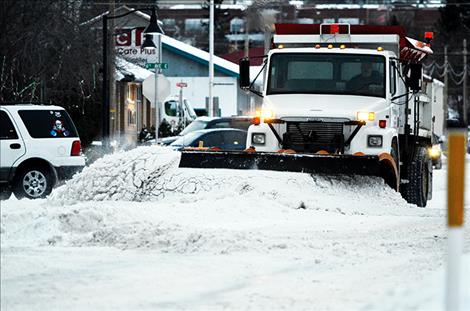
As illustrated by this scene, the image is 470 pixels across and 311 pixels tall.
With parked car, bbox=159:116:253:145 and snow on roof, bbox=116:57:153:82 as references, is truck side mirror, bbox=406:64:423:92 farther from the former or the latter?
snow on roof, bbox=116:57:153:82

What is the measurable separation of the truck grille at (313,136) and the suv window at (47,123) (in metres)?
4.66

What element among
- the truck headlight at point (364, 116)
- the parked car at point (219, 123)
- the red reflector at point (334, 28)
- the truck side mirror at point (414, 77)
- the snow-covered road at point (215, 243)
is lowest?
the snow-covered road at point (215, 243)

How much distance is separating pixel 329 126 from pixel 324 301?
989cm

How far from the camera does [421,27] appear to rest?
109m

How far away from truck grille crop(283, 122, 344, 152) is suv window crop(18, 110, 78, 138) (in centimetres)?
466

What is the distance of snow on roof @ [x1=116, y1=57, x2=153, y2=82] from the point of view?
47.7m

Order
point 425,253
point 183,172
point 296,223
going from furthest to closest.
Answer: point 183,172 → point 296,223 → point 425,253

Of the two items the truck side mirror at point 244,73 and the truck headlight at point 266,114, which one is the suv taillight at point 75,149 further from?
the truck headlight at point 266,114

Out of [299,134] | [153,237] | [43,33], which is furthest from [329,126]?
[43,33]

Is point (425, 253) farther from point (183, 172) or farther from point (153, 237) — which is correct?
point (183, 172)

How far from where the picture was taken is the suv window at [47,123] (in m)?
20.6

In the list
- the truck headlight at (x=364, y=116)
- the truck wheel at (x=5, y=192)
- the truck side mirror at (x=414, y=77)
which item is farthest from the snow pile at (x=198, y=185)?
the truck wheel at (x=5, y=192)

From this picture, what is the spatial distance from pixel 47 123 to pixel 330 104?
539 centimetres

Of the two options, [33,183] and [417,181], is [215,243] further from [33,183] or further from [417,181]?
[417,181]
